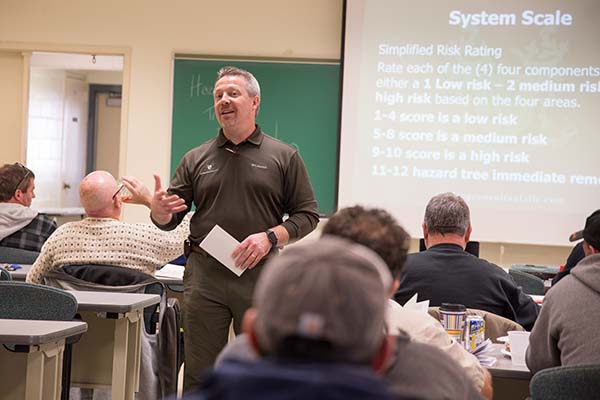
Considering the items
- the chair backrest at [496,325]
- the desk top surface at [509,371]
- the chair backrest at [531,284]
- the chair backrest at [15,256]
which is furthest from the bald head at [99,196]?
the chair backrest at [531,284]

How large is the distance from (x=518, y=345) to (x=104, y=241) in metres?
1.96

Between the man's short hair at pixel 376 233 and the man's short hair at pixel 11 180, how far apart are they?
4.17 metres

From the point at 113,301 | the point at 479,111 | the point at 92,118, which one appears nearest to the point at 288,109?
the point at 479,111

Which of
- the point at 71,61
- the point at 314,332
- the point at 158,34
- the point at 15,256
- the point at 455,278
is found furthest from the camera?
the point at 71,61

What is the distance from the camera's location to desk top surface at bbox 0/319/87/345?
2719mm

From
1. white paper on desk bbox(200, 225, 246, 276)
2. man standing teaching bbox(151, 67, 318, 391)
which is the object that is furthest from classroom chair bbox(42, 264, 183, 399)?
white paper on desk bbox(200, 225, 246, 276)

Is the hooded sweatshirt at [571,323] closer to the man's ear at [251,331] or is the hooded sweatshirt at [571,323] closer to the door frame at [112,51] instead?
the man's ear at [251,331]

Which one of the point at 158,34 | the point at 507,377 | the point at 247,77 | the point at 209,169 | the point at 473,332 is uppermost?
the point at 158,34

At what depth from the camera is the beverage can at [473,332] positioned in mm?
2987

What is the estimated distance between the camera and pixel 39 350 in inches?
113

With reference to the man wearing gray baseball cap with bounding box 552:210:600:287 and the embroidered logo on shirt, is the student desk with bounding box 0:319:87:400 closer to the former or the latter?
the embroidered logo on shirt

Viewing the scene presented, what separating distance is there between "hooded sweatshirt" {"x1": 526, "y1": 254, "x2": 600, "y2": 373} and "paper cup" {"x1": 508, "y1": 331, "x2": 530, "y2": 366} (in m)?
0.19

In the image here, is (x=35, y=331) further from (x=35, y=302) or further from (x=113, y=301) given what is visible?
(x=113, y=301)

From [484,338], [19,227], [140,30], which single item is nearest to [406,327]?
[484,338]
